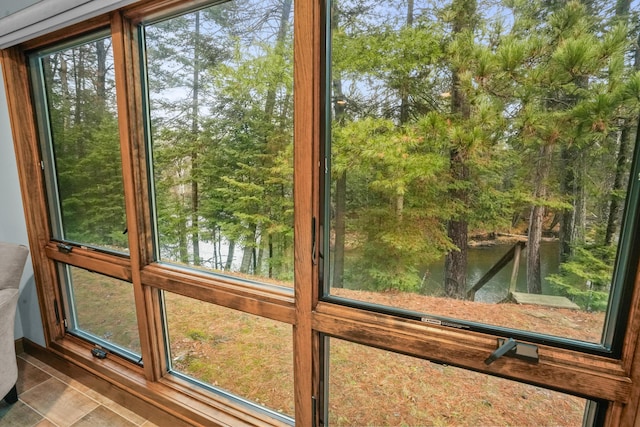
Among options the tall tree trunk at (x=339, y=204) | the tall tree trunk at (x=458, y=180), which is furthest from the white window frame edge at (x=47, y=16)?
the tall tree trunk at (x=458, y=180)

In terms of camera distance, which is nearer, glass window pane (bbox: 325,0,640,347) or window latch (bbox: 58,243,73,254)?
glass window pane (bbox: 325,0,640,347)

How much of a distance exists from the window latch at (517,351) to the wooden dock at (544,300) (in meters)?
0.13

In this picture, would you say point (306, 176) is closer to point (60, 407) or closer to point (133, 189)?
point (133, 189)

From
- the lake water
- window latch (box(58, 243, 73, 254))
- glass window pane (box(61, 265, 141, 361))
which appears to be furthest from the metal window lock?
the lake water

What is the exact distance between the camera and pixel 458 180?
100cm

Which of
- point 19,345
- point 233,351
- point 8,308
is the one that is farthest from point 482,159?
point 19,345

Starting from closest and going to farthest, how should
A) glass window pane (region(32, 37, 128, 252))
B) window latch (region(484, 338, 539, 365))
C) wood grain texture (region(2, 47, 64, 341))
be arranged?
window latch (region(484, 338, 539, 365)) < glass window pane (region(32, 37, 128, 252)) < wood grain texture (region(2, 47, 64, 341))

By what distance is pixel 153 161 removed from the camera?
1.56 meters

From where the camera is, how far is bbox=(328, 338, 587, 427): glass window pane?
992 millimetres

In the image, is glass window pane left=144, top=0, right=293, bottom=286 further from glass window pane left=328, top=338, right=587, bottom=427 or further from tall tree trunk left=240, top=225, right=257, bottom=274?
glass window pane left=328, top=338, right=587, bottom=427

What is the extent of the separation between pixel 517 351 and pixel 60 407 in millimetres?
2397

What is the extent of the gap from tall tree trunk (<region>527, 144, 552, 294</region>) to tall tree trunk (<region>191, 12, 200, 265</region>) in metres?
1.45

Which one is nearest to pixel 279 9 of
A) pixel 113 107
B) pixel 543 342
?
pixel 113 107

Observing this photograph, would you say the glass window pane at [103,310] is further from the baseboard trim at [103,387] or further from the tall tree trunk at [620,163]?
the tall tree trunk at [620,163]
